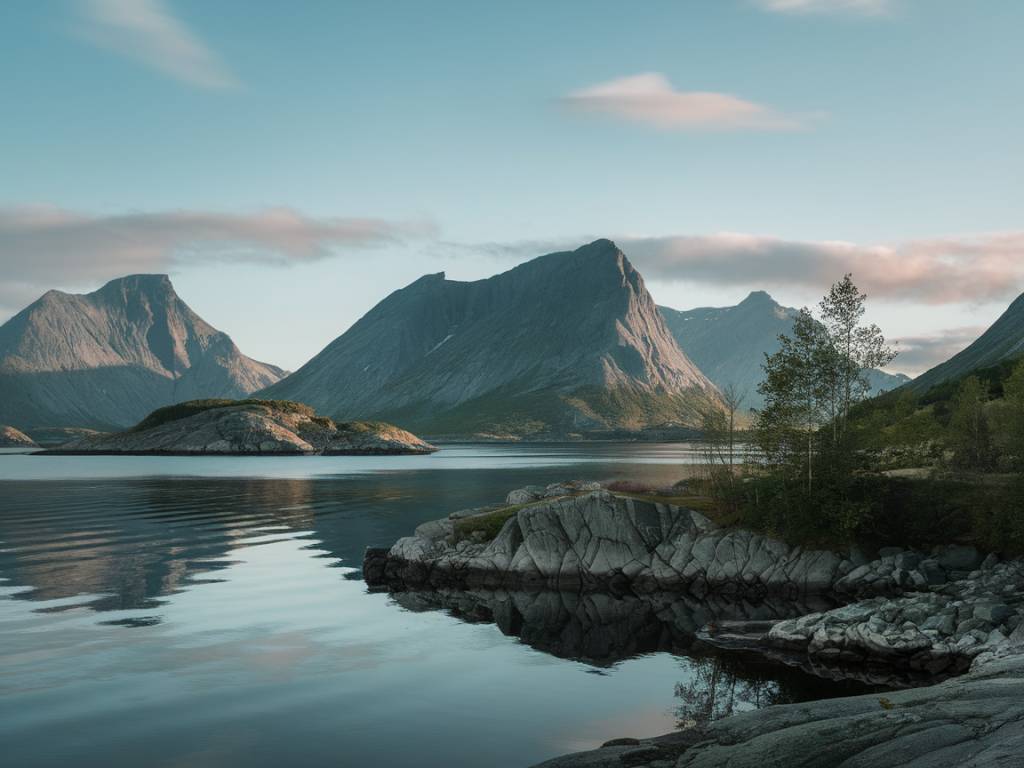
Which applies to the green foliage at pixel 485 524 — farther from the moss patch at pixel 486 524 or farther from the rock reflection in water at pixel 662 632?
the rock reflection in water at pixel 662 632

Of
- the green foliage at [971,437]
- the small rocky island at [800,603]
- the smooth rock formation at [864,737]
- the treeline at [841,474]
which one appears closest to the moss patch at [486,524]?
the small rocky island at [800,603]

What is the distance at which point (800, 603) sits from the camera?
5134 centimetres

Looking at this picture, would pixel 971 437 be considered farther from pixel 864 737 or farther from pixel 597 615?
pixel 864 737

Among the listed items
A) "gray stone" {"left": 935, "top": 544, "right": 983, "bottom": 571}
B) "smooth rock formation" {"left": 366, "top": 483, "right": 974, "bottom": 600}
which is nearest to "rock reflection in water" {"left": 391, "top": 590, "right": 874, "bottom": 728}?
"smooth rock formation" {"left": 366, "top": 483, "right": 974, "bottom": 600}

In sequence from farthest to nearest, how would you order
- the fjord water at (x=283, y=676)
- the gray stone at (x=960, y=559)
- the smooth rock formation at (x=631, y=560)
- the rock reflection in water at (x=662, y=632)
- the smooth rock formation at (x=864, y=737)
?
the smooth rock formation at (x=631, y=560) → the gray stone at (x=960, y=559) → the rock reflection in water at (x=662, y=632) → the fjord water at (x=283, y=676) → the smooth rock formation at (x=864, y=737)

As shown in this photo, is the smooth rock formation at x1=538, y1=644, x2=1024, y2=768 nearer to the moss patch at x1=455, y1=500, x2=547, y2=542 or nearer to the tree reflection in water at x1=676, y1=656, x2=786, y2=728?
the tree reflection in water at x1=676, y1=656, x2=786, y2=728

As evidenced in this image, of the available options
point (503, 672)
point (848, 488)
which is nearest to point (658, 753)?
point (503, 672)

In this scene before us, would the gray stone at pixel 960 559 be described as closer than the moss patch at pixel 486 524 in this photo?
Yes

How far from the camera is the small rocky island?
19.5 m

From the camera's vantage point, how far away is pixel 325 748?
2666cm

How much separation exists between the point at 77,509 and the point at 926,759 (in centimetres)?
10519

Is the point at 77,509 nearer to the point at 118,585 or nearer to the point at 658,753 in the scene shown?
the point at 118,585

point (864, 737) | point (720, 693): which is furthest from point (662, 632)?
point (864, 737)

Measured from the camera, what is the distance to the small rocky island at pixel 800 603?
768 inches
